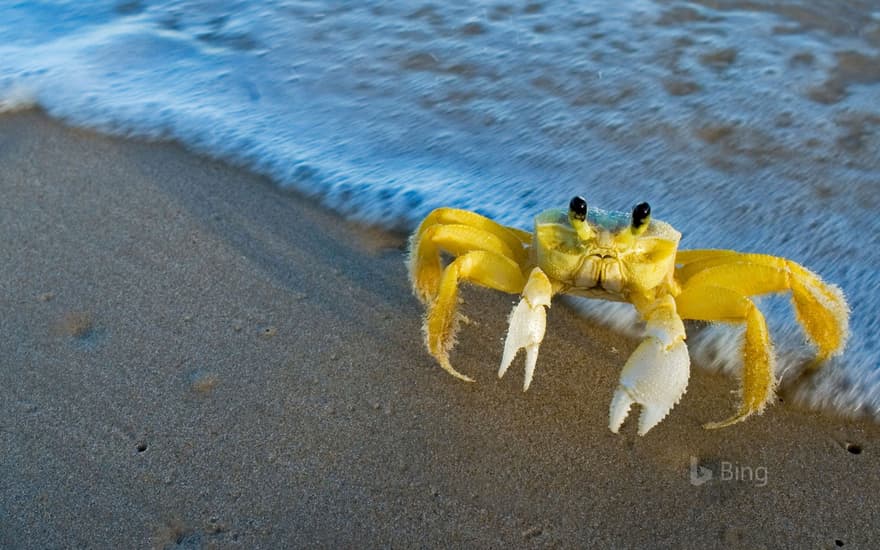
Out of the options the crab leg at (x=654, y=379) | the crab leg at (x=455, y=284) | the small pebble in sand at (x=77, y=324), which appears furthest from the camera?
the small pebble in sand at (x=77, y=324)

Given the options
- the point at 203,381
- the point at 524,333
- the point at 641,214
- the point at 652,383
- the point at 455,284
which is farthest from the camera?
the point at 203,381

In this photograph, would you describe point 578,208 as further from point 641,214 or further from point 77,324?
point 77,324

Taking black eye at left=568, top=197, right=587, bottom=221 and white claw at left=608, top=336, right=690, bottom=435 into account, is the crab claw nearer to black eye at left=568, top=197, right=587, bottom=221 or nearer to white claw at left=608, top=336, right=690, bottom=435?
white claw at left=608, top=336, right=690, bottom=435

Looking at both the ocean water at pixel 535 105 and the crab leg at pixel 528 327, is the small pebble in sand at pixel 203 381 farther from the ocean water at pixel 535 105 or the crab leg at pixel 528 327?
the ocean water at pixel 535 105

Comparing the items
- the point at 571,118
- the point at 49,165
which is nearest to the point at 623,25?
the point at 571,118

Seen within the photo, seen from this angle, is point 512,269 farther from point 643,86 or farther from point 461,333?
point 643,86

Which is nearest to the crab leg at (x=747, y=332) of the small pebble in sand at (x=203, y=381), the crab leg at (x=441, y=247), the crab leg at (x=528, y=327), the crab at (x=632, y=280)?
the crab at (x=632, y=280)

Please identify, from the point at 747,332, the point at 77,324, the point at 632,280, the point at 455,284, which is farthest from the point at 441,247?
the point at 77,324

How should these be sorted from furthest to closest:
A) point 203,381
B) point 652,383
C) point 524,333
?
point 203,381, point 524,333, point 652,383
